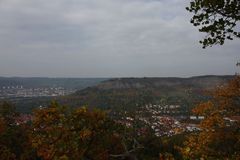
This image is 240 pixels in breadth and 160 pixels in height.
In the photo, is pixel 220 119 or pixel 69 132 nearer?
pixel 220 119

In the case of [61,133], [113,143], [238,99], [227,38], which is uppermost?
[227,38]

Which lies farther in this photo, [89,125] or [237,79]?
[89,125]

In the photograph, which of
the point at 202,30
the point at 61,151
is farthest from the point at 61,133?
the point at 202,30

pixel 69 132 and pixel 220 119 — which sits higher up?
pixel 220 119

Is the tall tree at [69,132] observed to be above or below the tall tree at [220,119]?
below

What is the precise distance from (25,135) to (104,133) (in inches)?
643

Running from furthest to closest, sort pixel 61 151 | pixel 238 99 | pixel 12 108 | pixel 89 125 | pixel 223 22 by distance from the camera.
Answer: pixel 12 108 → pixel 89 125 → pixel 61 151 → pixel 238 99 → pixel 223 22

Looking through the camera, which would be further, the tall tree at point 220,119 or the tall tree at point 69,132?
the tall tree at point 69,132

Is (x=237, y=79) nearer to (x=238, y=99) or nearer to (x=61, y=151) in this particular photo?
(x=238, y=99)

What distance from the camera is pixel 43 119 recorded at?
43.6 metres

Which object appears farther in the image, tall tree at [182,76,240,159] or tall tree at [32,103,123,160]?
tall tree at [32,103,123,160]

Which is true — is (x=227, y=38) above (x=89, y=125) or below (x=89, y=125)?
above

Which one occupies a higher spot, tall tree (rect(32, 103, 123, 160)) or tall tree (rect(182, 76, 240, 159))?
tall tree (rect(182, 76, 240, 159))

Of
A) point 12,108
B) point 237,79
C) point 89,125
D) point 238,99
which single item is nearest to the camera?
point 238,99
